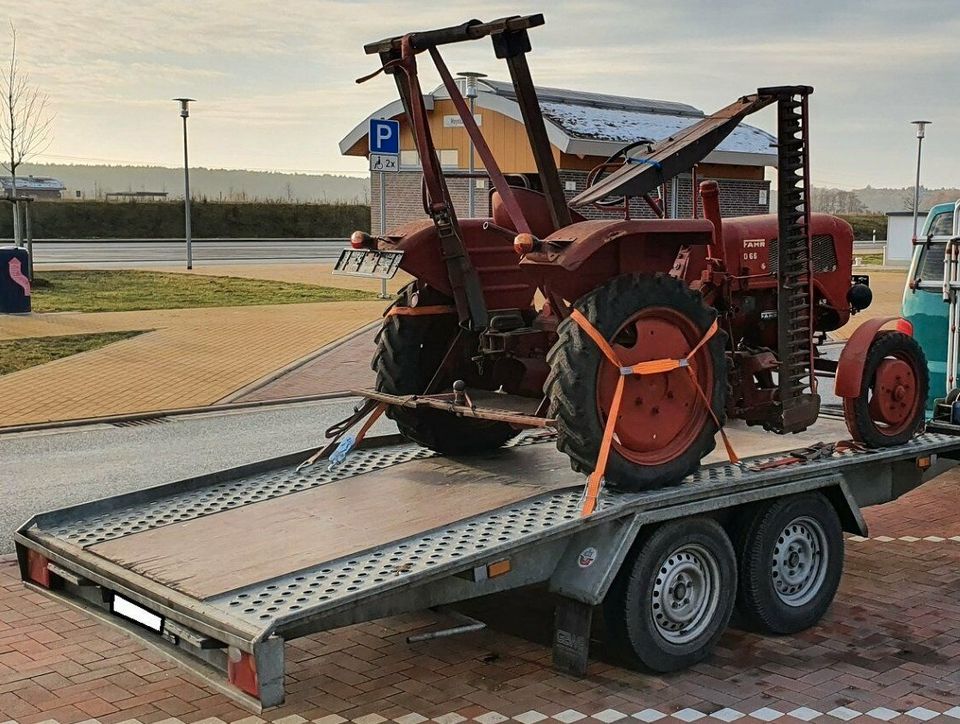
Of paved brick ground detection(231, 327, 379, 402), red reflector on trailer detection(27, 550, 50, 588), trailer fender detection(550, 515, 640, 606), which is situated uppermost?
trailer fender detection(550, 515, 640, 606)

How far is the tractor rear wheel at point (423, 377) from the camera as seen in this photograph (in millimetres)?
6809

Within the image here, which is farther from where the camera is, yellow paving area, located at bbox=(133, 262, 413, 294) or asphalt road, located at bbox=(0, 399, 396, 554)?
yellow paving area, located at bbox=(133, 262, 413, 294)

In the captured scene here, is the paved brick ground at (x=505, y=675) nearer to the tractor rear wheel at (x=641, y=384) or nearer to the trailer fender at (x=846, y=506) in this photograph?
the trailer fender at (x=846, y=506)

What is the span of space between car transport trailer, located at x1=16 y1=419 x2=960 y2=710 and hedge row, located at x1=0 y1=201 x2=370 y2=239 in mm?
54566

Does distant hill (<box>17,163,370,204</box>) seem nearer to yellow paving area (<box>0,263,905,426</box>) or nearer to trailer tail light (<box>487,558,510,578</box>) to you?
yellow paving area (<box>0,263,905,426</box>)

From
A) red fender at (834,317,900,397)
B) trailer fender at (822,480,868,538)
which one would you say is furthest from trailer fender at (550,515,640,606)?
red fender at (834,317,900,397)

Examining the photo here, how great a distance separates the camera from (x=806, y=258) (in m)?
6.53

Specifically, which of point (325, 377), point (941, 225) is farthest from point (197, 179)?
point (941, 225)

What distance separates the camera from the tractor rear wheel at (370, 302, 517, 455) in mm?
6809

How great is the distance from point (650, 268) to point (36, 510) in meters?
5.41

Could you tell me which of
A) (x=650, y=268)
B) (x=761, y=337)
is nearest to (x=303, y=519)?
(x=650, y=268)

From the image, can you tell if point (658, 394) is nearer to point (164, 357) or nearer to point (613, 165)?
point (613, 165)

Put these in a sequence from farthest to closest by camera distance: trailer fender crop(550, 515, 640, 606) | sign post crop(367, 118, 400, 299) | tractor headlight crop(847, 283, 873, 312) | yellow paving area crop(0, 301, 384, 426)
→ 1. sign post crop(367, 118, 400, 299)
2. yellow paving area crop(0, 301, 384, 426)
3. tractor headlight crop(847, 283, 873, 312)
4. trailer fender crop(550, 515, 640, 606)

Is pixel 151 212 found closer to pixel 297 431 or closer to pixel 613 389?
pixel 297 431
